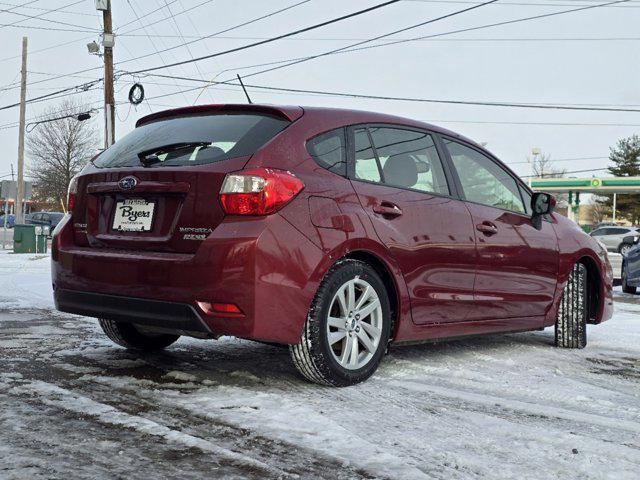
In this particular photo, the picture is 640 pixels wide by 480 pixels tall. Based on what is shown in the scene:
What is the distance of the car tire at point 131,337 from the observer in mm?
4707

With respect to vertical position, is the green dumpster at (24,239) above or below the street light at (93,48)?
below

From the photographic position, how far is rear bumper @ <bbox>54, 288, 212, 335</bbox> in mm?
3568

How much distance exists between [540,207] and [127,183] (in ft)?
10.2

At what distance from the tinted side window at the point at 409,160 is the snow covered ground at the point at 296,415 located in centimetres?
116

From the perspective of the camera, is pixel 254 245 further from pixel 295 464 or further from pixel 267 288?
pixel 295 464

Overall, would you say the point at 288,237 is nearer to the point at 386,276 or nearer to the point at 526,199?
the point at 386,276

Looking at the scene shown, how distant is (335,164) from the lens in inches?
158

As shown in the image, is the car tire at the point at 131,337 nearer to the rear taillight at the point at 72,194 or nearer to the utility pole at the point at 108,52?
the rear taillight at the point at 72,194

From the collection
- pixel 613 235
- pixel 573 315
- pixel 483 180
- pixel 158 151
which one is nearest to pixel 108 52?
pixel 483 180

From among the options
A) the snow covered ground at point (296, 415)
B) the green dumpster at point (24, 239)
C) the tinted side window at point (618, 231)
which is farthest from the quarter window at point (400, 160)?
the tinted side window at point (618, 231)

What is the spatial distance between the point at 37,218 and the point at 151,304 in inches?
1581

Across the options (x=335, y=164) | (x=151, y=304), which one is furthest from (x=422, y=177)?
(x=151, y=304)

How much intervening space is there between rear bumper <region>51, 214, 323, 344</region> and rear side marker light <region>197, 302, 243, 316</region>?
0.05 ft

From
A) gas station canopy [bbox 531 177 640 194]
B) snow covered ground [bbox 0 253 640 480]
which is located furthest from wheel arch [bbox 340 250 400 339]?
gas station canopy [bbox 531 177 640 194]
